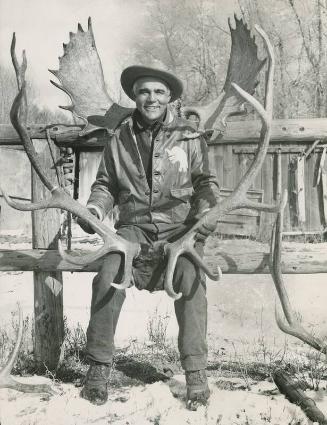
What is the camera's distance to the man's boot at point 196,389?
9.83ft

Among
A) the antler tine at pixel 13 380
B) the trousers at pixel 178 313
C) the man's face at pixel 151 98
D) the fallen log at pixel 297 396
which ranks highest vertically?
the man's face at pixel 151 98

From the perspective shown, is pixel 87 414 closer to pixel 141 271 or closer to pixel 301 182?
pixel 141 271

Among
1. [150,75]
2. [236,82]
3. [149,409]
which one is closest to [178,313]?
[149,409]

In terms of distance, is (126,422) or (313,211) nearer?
(126,422)

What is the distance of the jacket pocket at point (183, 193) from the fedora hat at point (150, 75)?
0.63 meters

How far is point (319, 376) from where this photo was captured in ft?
11.1

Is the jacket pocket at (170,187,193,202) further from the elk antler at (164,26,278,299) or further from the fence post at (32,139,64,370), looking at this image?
the fence post at (32,139,64,370)

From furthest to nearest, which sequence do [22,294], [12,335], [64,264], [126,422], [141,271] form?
[22,294] < [12,335] < [64,264] < [141,271] < [126,422]

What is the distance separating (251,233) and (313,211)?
127 cm

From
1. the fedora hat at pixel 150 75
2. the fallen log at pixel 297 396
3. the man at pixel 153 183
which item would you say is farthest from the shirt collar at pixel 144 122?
the fallen log at pixel 297 396

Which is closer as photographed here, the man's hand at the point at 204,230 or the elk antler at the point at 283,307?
the elk antler at the point at 283,307

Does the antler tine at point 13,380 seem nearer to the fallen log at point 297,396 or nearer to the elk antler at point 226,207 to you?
the elk antler at point 226,207

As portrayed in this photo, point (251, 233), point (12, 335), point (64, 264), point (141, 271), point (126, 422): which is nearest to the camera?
point (126, 422)

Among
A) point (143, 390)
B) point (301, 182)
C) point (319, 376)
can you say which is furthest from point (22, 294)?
point (301, 182)
